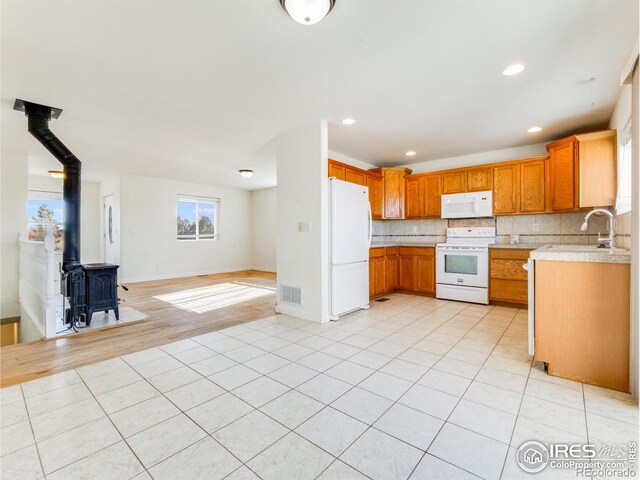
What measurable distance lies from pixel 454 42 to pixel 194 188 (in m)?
7.33

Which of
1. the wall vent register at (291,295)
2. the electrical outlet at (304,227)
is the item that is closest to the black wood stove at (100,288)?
the wall vent register at (291,295)

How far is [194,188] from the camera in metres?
8.00

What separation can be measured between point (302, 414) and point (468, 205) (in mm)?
4447

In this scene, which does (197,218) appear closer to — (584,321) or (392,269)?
(392,269)

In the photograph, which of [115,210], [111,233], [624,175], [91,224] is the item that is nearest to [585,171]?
[624,175]

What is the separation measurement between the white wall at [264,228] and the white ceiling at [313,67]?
4.49 metres

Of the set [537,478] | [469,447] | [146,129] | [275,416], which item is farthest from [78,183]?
[537,478]

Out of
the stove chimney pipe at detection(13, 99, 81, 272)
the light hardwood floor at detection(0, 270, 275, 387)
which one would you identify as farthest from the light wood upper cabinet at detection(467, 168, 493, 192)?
the stove chimney pipe at detection(13, 99, 81, 272)

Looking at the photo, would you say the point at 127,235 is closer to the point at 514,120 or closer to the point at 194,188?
the point at 194,188

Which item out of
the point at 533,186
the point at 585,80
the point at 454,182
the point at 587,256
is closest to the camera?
the point at 587,256

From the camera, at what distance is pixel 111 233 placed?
283 inches

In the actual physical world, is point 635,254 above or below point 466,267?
above

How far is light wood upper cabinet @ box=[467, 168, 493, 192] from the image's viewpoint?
4781 millimetres

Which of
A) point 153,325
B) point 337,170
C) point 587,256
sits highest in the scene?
point 337,170
